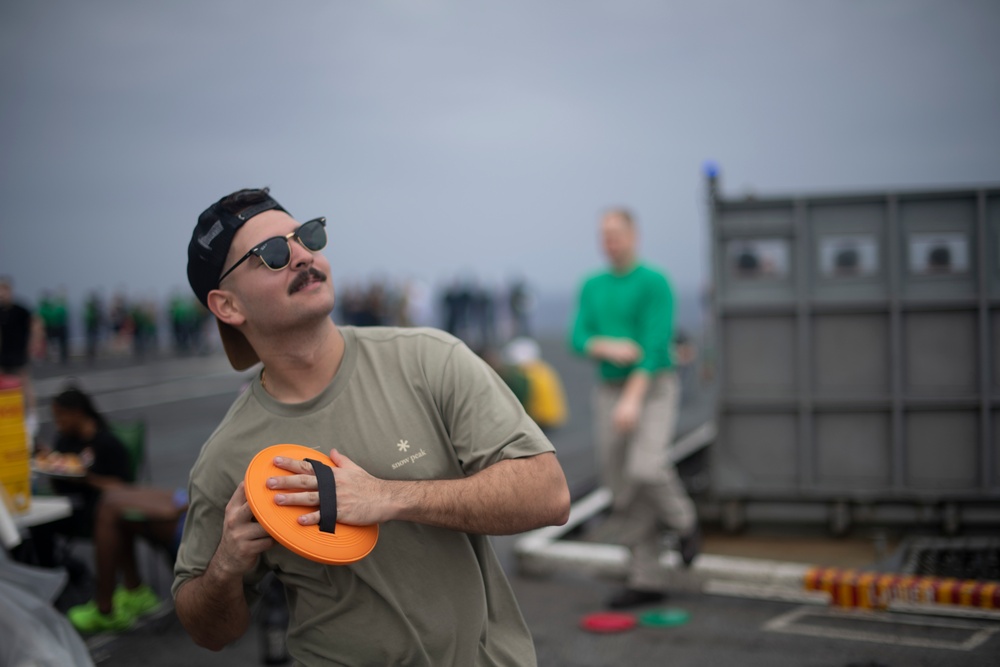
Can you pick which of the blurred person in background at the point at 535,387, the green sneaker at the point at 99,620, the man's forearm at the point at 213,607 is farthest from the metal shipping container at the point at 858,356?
the blurred person in background at the point at 535,387

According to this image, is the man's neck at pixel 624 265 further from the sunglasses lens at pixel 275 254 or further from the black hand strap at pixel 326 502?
the black hand strap at pixel 326 502

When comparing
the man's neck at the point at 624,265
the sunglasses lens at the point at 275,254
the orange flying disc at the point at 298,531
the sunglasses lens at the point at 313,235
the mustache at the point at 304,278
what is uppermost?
the man's neck at the point at 624,265

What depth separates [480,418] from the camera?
6.99ft

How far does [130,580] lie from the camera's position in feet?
20.0

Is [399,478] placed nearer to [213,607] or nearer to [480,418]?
[480,418]

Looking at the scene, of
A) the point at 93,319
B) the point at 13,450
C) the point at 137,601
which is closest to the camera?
the point at 13,450

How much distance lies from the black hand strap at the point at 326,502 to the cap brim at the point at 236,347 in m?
0.72

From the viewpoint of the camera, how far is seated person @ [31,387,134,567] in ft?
20.8

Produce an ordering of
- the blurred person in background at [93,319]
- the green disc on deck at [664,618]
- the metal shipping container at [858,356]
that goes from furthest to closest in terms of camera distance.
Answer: the blurred person in background at [93,319]
the metal shipping container at [858,356]
the green disc on deck at [664,618]

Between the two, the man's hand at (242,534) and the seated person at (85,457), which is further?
the seated person at (85,457)

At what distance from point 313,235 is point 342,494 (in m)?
0.70

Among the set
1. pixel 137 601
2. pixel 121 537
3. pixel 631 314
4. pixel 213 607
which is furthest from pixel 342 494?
pixel 137 601

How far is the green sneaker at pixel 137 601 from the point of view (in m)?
6.01

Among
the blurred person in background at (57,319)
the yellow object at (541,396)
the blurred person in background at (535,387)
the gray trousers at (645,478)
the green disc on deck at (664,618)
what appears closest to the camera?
the green disc on deck at (664,618)
